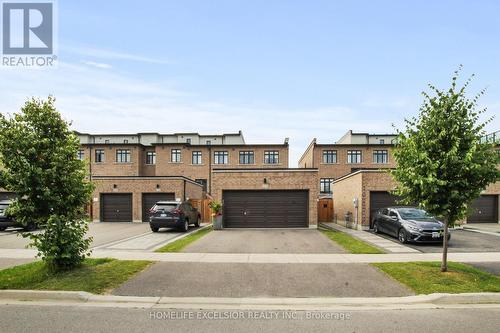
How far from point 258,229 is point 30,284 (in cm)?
1340

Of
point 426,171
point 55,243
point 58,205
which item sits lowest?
point 55,243

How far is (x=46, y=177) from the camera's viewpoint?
7.87 metres

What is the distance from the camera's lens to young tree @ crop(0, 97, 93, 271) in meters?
7.71

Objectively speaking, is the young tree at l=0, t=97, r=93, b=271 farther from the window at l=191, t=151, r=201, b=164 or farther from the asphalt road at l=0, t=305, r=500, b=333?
the window at l=191, t=151, r=201, b=164

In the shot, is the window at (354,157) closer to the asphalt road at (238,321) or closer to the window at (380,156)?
the window at (380,156)

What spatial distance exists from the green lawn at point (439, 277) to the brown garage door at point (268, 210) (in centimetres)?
1071

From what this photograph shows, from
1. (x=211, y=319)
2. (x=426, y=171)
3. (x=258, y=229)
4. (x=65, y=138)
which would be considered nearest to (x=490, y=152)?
(x=426, y=171)

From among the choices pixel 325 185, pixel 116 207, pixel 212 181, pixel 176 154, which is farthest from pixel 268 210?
pixel 176 154

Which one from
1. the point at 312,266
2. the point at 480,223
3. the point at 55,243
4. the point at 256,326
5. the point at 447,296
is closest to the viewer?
the point at 256,326

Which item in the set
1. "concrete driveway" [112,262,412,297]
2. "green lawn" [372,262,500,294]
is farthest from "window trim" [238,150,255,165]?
"green lawn" [372,262,500,294]

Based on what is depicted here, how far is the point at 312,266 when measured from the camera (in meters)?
9.46

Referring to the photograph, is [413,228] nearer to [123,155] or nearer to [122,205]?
[122,205]

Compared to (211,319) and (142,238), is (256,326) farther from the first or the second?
(142,238)

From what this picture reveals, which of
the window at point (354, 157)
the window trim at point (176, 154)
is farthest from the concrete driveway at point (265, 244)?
the window trim at point (176, 154)
